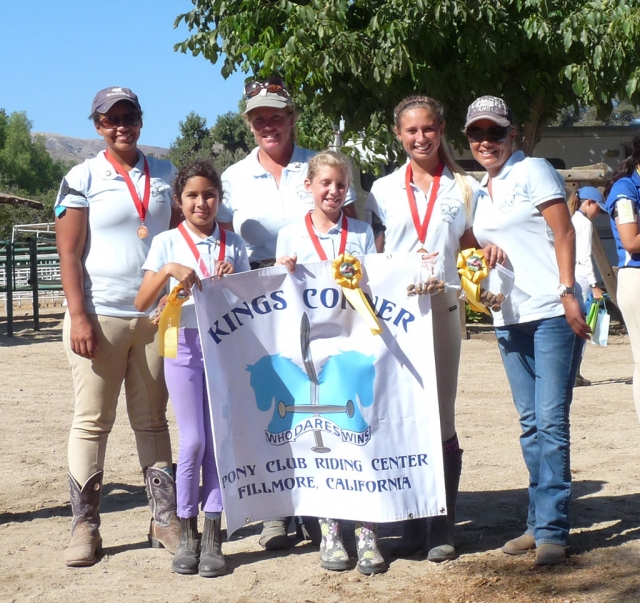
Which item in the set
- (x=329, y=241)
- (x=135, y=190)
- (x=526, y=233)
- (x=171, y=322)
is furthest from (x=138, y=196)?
(x=526, y=233)

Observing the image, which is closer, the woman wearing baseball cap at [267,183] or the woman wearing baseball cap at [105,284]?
the woman wearing baseball cap at [105,284]

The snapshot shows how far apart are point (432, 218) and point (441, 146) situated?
1.26 ft

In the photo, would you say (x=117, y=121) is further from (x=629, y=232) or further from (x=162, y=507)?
(x=629, y=232)

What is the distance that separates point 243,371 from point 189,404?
295 millimetres

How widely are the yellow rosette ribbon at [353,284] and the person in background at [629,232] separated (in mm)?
1491

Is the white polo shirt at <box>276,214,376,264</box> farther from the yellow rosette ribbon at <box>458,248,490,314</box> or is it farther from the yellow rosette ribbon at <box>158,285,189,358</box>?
the yellow rosette ribbon at <box>158,285,189,358</box>

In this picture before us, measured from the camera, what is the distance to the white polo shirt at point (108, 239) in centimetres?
444

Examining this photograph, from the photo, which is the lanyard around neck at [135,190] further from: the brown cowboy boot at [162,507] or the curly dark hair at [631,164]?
the curly dark hair at [631,164]

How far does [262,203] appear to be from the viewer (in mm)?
4641

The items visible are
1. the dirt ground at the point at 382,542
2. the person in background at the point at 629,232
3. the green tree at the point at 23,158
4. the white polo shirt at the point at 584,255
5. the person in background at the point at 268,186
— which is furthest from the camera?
the green tree at the point at 23,158

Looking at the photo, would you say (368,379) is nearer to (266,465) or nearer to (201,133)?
(266,465)

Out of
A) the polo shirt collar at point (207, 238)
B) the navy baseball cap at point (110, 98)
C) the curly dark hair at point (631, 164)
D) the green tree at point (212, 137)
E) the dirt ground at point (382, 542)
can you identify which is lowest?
the dirt ground at point (382, 542)

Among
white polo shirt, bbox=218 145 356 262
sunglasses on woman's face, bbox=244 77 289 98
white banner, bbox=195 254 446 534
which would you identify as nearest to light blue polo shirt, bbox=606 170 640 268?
white banner, bbox=195 254 446 534

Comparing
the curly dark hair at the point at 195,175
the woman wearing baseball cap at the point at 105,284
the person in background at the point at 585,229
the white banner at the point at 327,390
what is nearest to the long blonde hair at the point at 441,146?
the white banner at the point at 327,390
